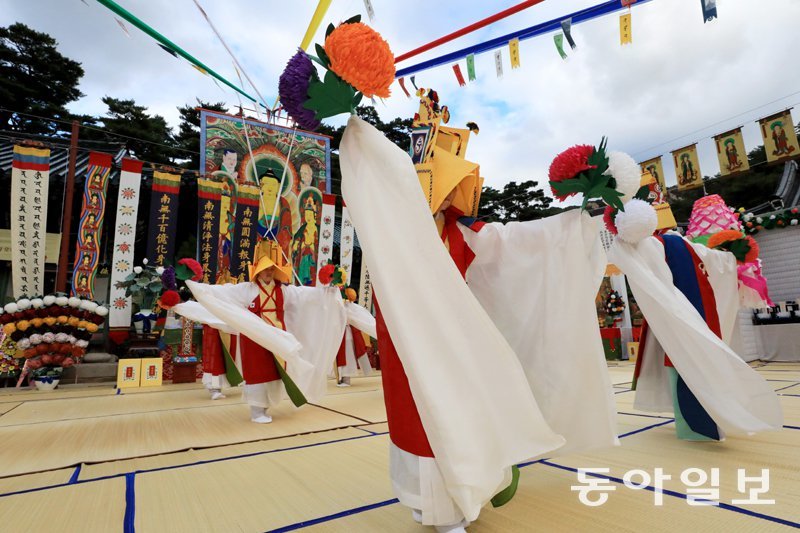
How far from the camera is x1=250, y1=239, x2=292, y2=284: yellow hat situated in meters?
3.98

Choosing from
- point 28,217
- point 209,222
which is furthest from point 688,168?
point 28,217

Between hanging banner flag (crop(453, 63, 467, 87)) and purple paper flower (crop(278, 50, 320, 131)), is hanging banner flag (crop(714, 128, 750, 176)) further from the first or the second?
purple paper flower (crop(278, 50, 320, 131))

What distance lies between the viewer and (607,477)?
185 cm

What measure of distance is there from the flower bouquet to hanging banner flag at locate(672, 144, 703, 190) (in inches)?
470

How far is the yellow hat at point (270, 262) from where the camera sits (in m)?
3.98

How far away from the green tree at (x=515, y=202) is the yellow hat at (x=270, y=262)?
13.3 meters

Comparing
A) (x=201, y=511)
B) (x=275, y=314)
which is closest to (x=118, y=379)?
(x=275, y=314)

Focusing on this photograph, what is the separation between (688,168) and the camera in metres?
9.27

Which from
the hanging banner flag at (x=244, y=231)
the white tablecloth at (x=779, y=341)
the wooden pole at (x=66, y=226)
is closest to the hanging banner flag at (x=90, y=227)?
the wooden pole at (x=66, y=226)

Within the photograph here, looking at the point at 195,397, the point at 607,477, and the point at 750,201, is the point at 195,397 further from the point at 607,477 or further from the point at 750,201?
the point at 750,201

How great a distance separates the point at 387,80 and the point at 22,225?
8.65 meters

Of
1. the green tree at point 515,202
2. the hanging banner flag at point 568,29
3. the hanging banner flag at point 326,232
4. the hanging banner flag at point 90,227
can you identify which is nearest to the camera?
the hanging banner flag at point 568,29

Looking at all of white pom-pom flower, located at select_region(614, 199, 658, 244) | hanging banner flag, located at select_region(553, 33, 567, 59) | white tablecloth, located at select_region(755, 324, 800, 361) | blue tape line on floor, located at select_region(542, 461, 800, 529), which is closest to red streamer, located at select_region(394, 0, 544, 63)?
hanging banner flag, located at select_region(553, 33, 567, 59)

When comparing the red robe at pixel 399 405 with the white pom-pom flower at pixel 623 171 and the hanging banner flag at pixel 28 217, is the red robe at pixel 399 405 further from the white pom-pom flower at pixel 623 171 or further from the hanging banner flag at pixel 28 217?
the hanging banner flag at pixel 28 217
